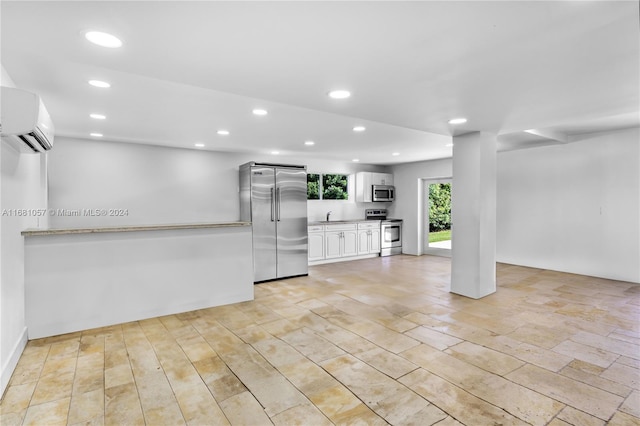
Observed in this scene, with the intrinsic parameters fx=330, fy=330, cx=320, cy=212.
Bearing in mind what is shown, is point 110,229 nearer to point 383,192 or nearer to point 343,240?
point 343,240

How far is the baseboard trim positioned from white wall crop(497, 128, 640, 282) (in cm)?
750

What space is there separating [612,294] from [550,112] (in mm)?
2936

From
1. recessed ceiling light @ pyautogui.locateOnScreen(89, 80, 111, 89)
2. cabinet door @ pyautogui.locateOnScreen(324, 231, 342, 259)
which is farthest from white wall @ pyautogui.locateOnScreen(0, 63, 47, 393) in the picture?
cabinet door @ pyautogui.locateOnScreen(324, 231, 342, 259)

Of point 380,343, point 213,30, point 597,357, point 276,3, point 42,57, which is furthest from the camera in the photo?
point 380,343

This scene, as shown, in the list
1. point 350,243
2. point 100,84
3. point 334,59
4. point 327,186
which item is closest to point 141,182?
point 100,84

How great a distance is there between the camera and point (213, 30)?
175cm

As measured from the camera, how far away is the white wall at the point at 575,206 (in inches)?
203

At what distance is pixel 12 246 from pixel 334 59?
3005 mm

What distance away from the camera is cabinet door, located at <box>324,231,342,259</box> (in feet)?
23.4

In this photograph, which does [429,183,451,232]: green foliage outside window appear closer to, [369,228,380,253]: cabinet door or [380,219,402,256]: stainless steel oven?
[380,219,402,256]: stainless steel oven

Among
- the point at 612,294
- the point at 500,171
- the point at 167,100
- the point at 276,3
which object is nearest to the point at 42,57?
the point at 167,100

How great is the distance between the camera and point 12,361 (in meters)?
2.55

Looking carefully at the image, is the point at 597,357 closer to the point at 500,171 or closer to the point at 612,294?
the point at 612,294

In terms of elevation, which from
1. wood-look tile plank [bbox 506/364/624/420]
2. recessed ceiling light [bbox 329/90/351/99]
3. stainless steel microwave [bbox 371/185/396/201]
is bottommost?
wood-look tile plank [bbox 506/364/624/420]
